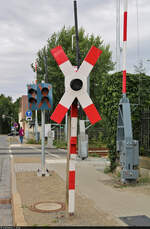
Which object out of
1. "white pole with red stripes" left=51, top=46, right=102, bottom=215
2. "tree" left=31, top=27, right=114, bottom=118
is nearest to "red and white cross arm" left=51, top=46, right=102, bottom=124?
"white pole with red stripes" left=51, top=46, right=102, bottom=215

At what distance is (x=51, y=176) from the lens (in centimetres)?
1014

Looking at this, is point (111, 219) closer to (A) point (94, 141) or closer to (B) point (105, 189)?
(B) point (105, 189)

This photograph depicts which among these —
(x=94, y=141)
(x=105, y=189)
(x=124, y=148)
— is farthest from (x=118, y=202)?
(x=94, y=141)

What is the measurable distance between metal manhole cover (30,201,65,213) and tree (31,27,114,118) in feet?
95.8

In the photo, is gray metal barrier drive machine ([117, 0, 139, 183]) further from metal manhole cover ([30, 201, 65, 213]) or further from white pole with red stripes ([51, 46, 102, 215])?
white pole with red stripes ([51, 46, 102, 215])

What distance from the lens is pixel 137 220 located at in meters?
5.32

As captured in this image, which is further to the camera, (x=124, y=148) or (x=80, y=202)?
(x=124, y=148)

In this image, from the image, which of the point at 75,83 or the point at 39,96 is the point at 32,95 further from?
the point at 75,83

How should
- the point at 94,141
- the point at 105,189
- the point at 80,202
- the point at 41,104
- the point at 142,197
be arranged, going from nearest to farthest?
the point at 80,202, the point at 142,197, the point at 105,189, the point at 41,104, the point at 94,141

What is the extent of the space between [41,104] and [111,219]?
5.43 m

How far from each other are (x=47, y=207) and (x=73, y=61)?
30.0m

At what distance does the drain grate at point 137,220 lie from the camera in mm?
5100

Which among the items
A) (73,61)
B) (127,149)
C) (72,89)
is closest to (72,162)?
(72,89)

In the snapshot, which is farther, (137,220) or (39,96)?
(39,96)
